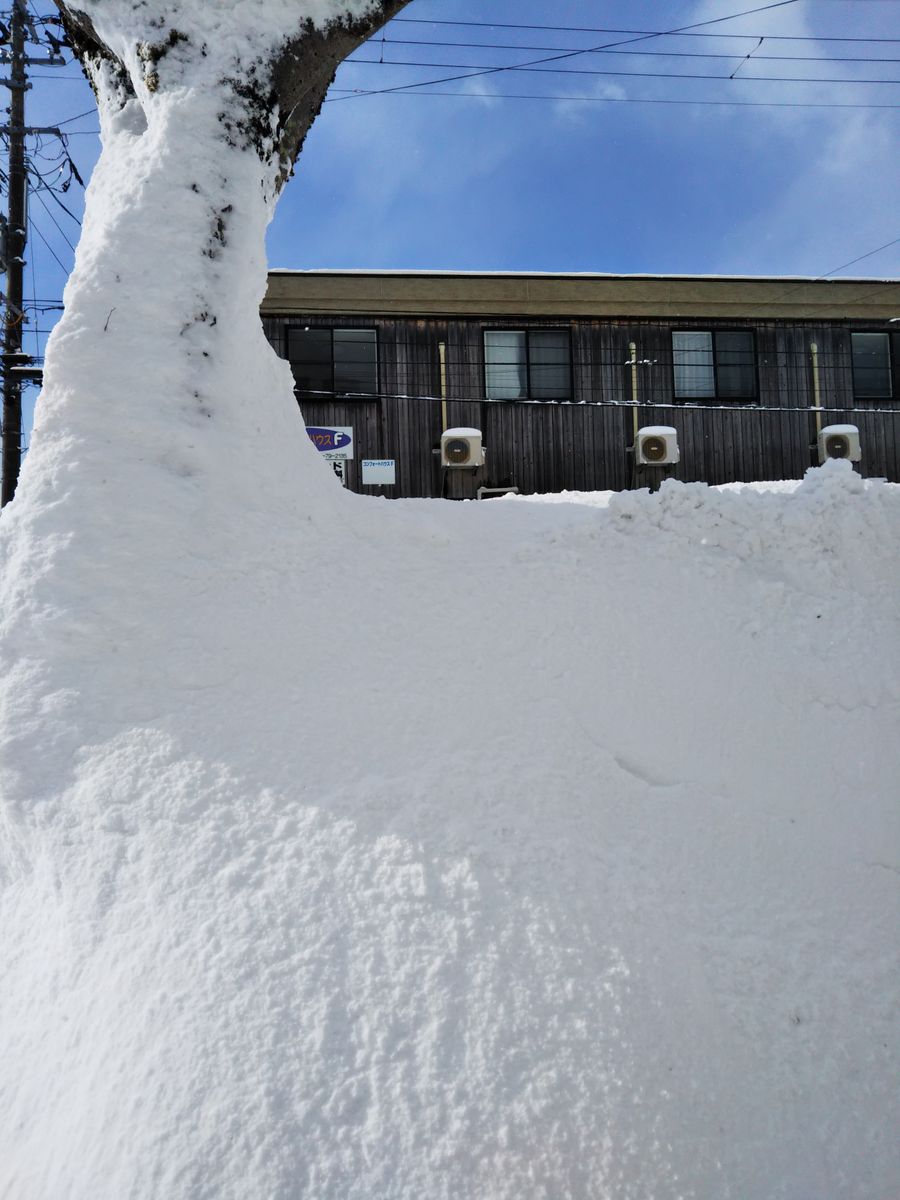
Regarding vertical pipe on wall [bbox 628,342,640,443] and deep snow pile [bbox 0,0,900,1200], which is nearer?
deep snow pile [bbox 0,0,900,1200]

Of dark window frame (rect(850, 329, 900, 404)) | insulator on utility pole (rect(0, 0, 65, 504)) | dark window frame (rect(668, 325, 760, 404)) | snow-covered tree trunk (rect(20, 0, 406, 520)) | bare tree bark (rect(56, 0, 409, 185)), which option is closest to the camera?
snow-covered tree trunk (rect(20, 0, 406, 520))

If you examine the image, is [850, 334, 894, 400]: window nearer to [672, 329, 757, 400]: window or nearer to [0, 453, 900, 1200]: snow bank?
A: [672, 329, 757, 400]: window

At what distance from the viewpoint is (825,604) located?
4.49 m

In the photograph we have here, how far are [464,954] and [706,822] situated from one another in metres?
1.33

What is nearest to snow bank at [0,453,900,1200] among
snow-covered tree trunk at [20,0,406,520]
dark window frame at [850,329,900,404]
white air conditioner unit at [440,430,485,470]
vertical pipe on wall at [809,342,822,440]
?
snow-covered tree trunk at [20,0,406,520]

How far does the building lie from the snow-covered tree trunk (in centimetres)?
953

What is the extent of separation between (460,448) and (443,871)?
454 inches

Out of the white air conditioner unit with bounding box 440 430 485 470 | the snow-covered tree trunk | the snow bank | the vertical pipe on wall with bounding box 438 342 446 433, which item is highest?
the vertical pipe on wall with bounding box 438 342 446 433

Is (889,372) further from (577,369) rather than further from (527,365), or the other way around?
(527,365)

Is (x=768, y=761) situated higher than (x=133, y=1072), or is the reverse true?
(x=768, y=761)

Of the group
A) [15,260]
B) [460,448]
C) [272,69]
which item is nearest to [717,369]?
[460,448]

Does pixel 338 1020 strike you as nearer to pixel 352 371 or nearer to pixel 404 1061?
pixel 404 1061

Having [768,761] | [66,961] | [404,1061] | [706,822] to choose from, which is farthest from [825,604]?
[66,961]

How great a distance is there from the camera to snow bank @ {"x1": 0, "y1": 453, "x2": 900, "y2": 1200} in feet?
7.67
